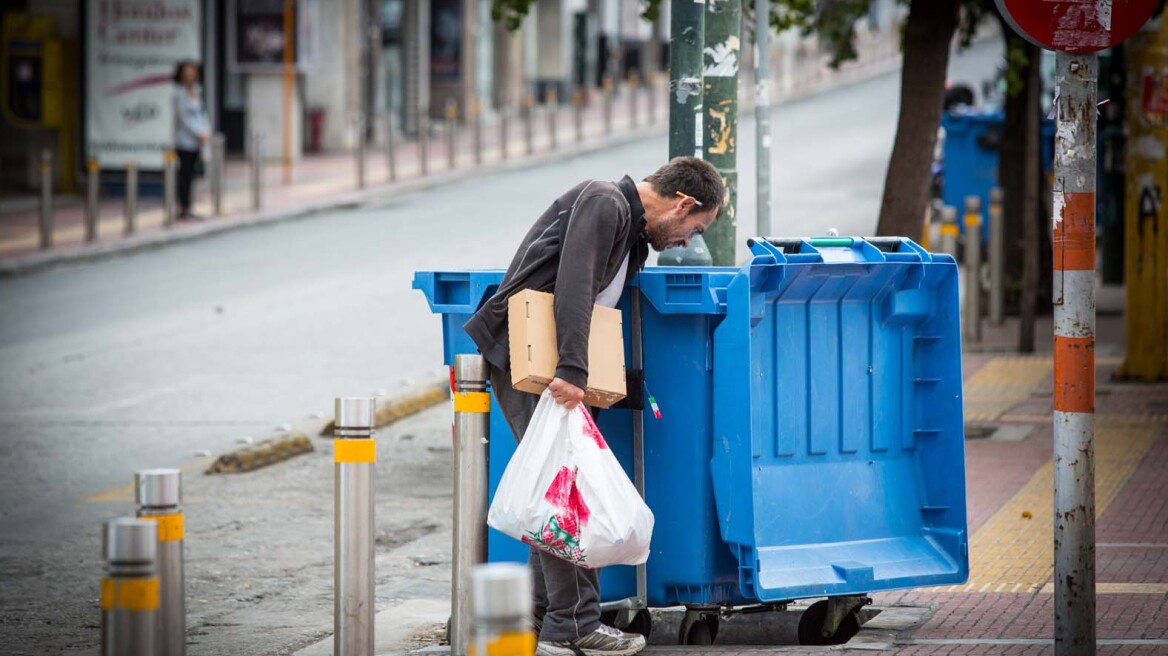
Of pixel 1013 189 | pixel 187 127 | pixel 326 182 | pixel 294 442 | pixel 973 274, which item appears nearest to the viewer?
pixel 294 442

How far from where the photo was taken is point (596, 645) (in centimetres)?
626

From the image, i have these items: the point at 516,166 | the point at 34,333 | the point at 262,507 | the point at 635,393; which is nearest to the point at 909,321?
the point at 635,393

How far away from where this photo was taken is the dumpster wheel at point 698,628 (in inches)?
261

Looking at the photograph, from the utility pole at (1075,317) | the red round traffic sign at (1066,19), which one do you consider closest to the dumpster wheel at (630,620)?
the utility pole at (1075,317)

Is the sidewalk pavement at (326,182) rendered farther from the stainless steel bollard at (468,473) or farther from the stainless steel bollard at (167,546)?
the stainless steel bollard at (167,546)

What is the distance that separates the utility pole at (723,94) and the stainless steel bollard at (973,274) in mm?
7425

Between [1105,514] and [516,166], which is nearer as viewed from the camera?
[1105,514]

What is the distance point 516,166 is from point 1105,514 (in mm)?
21617

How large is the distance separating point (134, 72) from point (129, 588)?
2230cm

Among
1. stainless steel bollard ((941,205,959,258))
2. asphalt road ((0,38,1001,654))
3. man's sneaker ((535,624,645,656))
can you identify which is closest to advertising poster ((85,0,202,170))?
asphalt road ((0,38,1001,654))

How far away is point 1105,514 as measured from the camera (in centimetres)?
902

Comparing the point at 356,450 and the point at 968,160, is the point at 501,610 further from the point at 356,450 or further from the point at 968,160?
the point at 968,160

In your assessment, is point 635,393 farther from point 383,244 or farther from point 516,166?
point 516,166

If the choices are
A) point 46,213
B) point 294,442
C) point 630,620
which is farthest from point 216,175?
point 630,620
